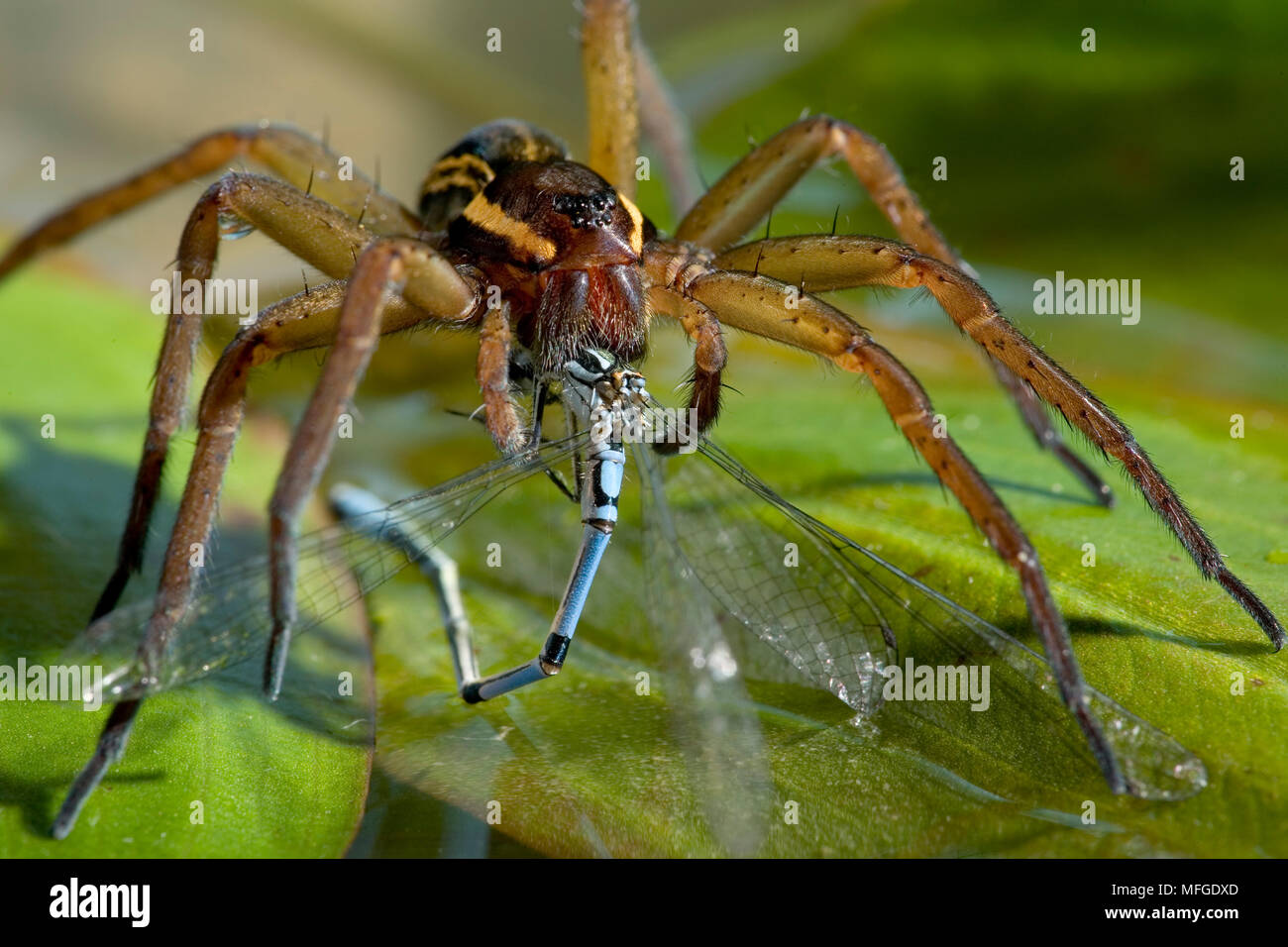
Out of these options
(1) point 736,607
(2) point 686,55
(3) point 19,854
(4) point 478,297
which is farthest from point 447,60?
(3) point 19,854

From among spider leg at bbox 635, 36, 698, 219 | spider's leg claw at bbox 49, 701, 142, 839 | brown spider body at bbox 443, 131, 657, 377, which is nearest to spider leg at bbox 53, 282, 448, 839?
spider's leg claw at bbox 49, 701, 142, 839

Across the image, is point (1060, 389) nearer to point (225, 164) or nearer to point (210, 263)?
point (210, 263)

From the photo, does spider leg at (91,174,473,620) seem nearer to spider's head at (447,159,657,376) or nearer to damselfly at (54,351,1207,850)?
spider's head at (447,159,657,376)

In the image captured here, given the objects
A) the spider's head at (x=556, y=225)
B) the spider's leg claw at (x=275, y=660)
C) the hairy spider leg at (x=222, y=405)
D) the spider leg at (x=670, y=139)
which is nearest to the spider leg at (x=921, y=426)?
the spider's head at (x=556, y=225)

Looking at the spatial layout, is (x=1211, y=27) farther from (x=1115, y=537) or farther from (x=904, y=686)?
(x=904, y=686)

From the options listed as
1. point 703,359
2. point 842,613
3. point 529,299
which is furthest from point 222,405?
point 842,613

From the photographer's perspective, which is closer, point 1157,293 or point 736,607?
point 736,607

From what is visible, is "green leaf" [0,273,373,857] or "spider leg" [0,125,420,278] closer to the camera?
"green leaf" [0,273,373,857]
